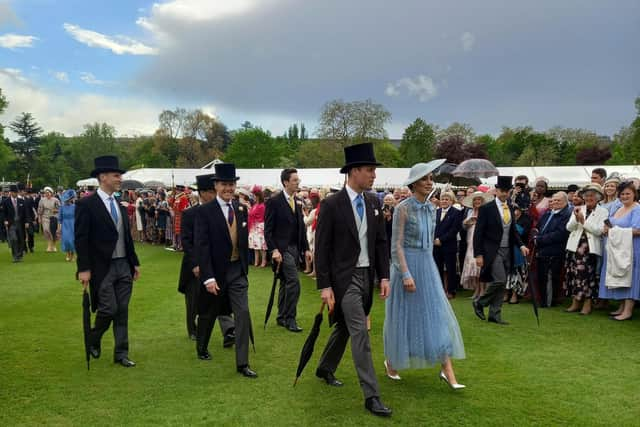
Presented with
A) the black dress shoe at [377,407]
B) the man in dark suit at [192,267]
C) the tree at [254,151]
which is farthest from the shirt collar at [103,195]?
the tree at [254,151]

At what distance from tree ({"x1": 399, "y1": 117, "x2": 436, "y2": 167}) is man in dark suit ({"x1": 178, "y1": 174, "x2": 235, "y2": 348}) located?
62.2 metres

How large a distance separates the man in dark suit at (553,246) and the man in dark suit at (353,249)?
5852mm

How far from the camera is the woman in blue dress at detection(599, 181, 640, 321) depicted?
28.8 feet

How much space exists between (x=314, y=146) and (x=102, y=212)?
58526 mm

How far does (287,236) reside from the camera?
27.4ft

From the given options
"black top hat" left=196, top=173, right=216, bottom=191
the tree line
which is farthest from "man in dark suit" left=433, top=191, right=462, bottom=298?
the tree line

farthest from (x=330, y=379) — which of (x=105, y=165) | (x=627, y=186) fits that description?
(x=627, y=186)

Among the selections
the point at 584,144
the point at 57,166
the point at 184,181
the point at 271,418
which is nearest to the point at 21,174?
the point at 57,166

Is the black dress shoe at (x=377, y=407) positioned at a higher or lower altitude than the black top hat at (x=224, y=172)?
lower

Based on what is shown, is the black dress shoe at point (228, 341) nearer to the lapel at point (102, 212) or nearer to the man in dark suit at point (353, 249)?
the lapel at point (102, 212)

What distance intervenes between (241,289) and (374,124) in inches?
2197

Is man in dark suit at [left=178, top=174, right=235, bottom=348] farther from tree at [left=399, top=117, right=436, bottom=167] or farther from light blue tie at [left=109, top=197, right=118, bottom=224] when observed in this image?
tree at [left=399, top=117, right=436, bottom=167]

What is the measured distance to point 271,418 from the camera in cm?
487

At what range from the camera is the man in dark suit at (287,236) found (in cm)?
827
